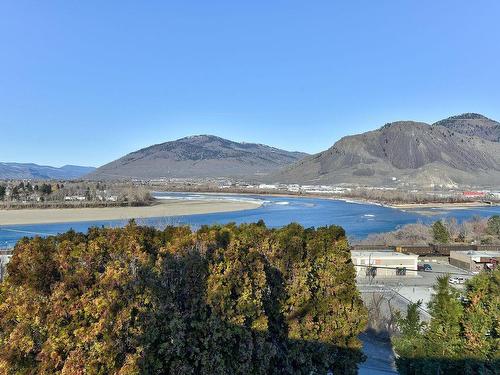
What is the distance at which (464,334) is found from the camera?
7.10 meters

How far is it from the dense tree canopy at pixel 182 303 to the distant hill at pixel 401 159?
118m

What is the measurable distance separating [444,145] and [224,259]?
174m

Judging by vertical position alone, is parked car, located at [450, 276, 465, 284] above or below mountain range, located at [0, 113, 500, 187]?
below

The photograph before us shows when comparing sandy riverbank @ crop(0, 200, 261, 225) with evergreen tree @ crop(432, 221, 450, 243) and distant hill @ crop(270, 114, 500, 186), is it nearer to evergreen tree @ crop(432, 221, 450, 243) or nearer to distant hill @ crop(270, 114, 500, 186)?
evergreen tree @ crop(432, 221, 450, 243)

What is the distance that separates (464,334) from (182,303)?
4265 mm

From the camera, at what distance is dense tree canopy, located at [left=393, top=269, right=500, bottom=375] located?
273 inches

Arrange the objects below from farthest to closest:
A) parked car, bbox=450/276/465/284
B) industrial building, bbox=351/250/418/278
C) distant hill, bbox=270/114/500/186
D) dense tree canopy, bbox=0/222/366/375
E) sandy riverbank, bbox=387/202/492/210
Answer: distant hill, bbox=270/114/500/186
sandy riverbank, bbox=387/202/492/210
industrial building, bbox=351/250/418/278
parked car, bbox=450/276/465/284
dense tree canopy, bbox=0/222/366/375

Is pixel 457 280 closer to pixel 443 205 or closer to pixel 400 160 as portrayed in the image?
pixel 443 205

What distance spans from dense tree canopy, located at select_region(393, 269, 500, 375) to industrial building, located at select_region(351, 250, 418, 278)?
13.3 meters

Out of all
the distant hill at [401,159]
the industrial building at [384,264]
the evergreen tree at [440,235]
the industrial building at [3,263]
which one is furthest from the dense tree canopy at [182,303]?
the distant hill at [401,159]

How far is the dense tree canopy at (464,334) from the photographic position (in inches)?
273

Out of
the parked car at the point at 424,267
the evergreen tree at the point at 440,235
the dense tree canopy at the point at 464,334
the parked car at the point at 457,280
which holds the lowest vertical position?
the parked car at the point at 424,267

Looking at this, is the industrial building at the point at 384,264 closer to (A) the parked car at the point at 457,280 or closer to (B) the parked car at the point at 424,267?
(B) the parked car at the point at 424,267

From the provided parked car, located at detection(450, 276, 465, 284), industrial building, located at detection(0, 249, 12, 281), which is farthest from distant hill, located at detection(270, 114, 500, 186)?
industrial building, located at detection(0, 249, 12, 281)
